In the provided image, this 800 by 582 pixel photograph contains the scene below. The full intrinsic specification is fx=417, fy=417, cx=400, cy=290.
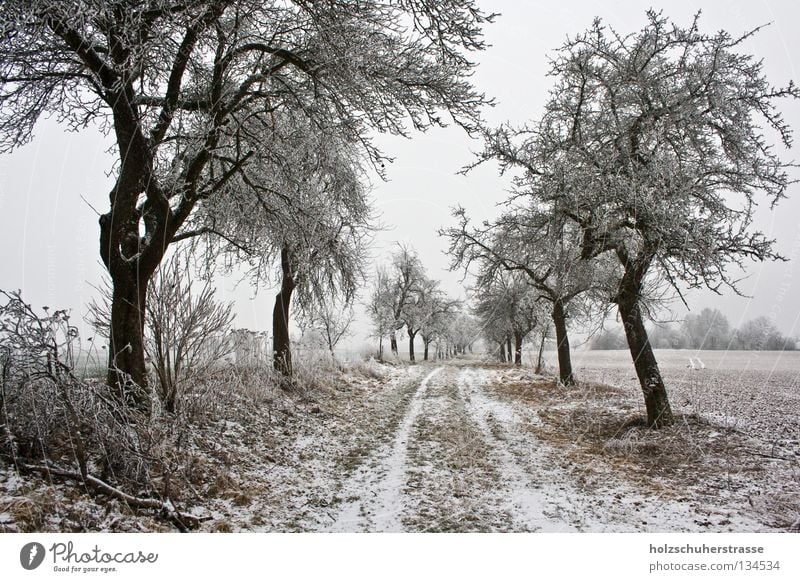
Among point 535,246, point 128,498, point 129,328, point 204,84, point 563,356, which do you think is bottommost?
point 128,498

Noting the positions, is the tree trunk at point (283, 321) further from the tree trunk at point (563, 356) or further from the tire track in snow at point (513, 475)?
the tree trunk at point (563, 356)

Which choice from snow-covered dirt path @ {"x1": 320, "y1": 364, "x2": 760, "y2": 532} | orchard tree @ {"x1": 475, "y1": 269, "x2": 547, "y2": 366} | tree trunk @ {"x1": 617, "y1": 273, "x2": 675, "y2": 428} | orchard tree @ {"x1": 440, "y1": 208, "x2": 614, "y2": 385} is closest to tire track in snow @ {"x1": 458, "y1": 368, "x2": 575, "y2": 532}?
snow-covered dirt path @ {"x1": 320, "y1": 364, "x2": 760, "y2": 532}

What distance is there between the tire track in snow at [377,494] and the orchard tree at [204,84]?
2.43 metres

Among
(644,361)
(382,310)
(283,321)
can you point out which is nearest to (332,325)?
(283,321)

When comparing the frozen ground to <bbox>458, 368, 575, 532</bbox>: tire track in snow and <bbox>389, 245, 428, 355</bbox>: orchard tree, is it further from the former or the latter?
<bbox>389, 245, 428, 355</bbox>: orchard tree

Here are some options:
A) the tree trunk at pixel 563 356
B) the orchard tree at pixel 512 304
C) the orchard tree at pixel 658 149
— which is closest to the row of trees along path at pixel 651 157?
the orchard tree at pixel 658 149

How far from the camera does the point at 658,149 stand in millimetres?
5734

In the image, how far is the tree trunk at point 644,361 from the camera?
20.2 feet

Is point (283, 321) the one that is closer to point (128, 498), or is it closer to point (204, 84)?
point (204, 84)

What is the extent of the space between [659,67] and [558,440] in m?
5.26

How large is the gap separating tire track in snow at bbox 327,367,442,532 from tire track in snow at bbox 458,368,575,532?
96 centimetres

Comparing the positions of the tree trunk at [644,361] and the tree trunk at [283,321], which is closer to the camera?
the tree trunk at [644,361]

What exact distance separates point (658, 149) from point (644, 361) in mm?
3097

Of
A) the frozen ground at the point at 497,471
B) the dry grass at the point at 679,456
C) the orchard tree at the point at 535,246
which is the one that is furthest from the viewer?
the orchard tree at the point at 535,246
